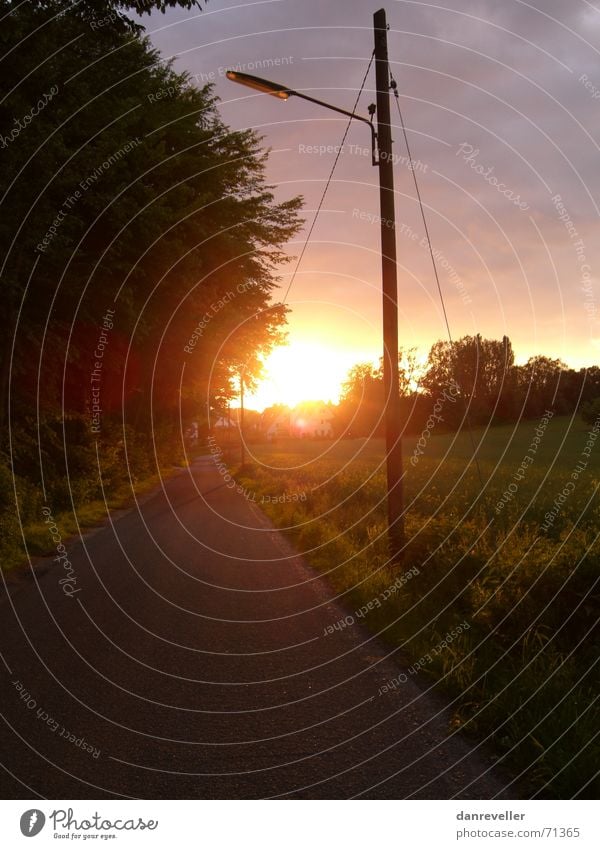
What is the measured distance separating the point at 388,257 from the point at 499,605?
20.2ft

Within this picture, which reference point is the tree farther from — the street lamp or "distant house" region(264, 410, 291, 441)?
"distant house" region(264, 410, 291, 441)

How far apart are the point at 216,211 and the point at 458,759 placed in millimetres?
20054

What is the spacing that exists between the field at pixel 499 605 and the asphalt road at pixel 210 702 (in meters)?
0.31

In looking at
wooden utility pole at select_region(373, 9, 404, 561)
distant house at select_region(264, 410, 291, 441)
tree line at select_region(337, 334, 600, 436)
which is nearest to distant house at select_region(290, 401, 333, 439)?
distant house at select_region(264, 410, 291, 441)

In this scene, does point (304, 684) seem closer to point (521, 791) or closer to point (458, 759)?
point (458, 759)

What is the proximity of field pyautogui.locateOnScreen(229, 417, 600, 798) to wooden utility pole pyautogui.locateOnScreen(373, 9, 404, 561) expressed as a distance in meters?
1.24

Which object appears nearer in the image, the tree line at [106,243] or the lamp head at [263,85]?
the lamp head at [263,85]

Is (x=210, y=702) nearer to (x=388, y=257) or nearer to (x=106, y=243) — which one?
(x=388, y=257)

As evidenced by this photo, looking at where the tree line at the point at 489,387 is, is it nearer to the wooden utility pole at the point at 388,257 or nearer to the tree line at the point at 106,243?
the tree line at the point at 106,243

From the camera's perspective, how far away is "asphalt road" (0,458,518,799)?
4172 mm

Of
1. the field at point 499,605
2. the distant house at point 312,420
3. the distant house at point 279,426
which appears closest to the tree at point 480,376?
the distant house at point 312,420

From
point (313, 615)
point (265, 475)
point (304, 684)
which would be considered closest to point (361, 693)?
point (304, 684)

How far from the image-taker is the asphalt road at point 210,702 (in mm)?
4172

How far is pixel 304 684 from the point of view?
5.95 m
